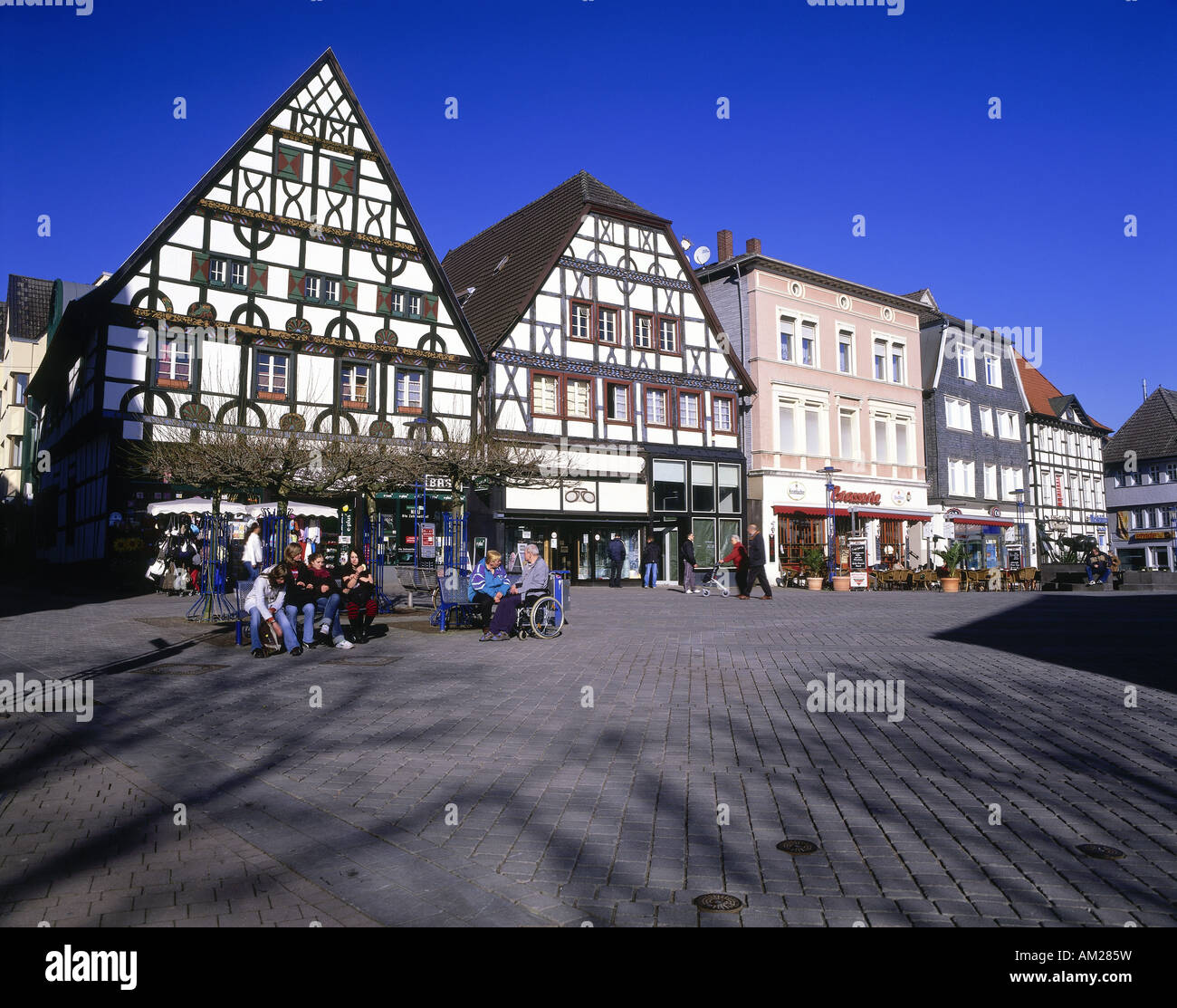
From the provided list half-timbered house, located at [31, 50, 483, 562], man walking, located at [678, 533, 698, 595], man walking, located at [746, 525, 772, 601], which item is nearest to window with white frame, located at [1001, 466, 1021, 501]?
man walking, located at [678, 533, 698, 595]

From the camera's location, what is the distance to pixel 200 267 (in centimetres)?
2658

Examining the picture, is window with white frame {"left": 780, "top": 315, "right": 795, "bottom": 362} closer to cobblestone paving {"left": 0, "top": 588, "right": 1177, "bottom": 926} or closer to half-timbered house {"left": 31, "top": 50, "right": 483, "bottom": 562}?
half-timbered house {"left": 31, "top": 50, "right": 483, "bottom": 562}

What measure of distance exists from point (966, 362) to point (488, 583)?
4252 cm

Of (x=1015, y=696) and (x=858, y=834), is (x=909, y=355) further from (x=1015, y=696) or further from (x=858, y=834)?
(x=858, y=834)

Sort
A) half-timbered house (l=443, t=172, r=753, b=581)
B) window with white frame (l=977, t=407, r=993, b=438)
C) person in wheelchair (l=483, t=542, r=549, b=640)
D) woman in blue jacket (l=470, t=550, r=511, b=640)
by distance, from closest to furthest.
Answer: person in wheelchair (l=483, t=542, r=549, b=640)
woman in blue jacket (l=470, t=550, r=511, b=640)
half-timbered house (l=443, t=172, r=753, b=581)
window with white frame (l=977, t=407, r=993, b=438)

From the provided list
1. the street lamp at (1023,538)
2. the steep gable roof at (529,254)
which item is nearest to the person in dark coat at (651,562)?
the steep gable roof at (529,254)

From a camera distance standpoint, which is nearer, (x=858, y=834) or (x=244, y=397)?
(x=858, y=834)

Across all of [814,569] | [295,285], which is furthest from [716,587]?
[295,285]

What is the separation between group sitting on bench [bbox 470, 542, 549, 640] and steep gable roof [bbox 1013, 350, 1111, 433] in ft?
159

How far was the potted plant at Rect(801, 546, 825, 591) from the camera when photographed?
31.4 metres

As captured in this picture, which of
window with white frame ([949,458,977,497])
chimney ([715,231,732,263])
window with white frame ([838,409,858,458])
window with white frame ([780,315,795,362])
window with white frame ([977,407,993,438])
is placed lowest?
window with white frame ([949,458,977,497])

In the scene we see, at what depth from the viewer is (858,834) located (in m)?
4.77
